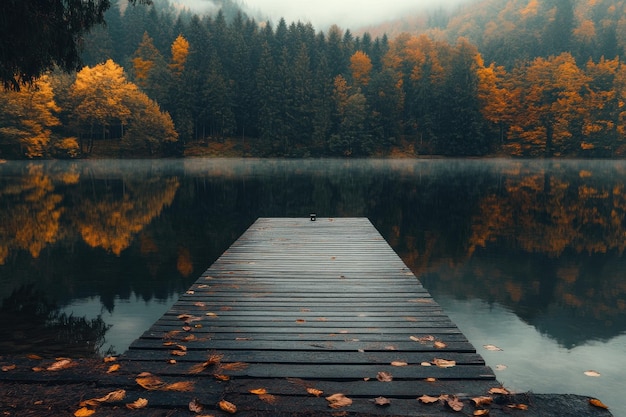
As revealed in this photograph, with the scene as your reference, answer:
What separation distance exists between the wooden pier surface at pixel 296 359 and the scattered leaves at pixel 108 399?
3 centimetres

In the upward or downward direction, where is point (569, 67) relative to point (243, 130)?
upward

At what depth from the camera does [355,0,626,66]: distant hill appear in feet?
301

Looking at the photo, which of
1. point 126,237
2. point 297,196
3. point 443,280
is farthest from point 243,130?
point 443,280

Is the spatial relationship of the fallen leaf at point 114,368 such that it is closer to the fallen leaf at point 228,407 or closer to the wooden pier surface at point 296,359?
the wooden pier surface at point 296,359

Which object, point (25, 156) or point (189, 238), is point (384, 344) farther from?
point (25, 156)

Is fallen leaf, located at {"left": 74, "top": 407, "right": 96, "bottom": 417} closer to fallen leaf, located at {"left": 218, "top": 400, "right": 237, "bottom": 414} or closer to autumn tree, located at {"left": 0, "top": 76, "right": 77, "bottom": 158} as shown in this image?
fallen leaf, located at {"left": 218, "top": 400, "right": 237, "bottom": 414}

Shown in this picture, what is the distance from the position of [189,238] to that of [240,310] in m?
11.0

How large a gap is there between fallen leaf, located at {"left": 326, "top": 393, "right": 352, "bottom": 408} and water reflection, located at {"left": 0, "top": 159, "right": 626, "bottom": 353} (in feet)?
16.8

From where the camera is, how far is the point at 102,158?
2724 inches

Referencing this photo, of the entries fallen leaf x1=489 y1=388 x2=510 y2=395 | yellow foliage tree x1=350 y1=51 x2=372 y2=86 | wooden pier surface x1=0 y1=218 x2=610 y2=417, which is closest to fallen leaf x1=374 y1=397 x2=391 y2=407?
wooden pier surface x1=0 y1=218 x2=610 y2=417

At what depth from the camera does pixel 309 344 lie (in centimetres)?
498

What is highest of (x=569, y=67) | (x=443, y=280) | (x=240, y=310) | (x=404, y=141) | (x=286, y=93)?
(x=569, y=67)

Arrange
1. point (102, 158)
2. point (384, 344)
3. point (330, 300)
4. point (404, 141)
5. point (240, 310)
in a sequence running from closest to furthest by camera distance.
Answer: point (384, 344), point (240, 310), point (330, 300), point (102, 158), point (404, 141)

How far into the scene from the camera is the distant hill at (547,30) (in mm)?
91688
